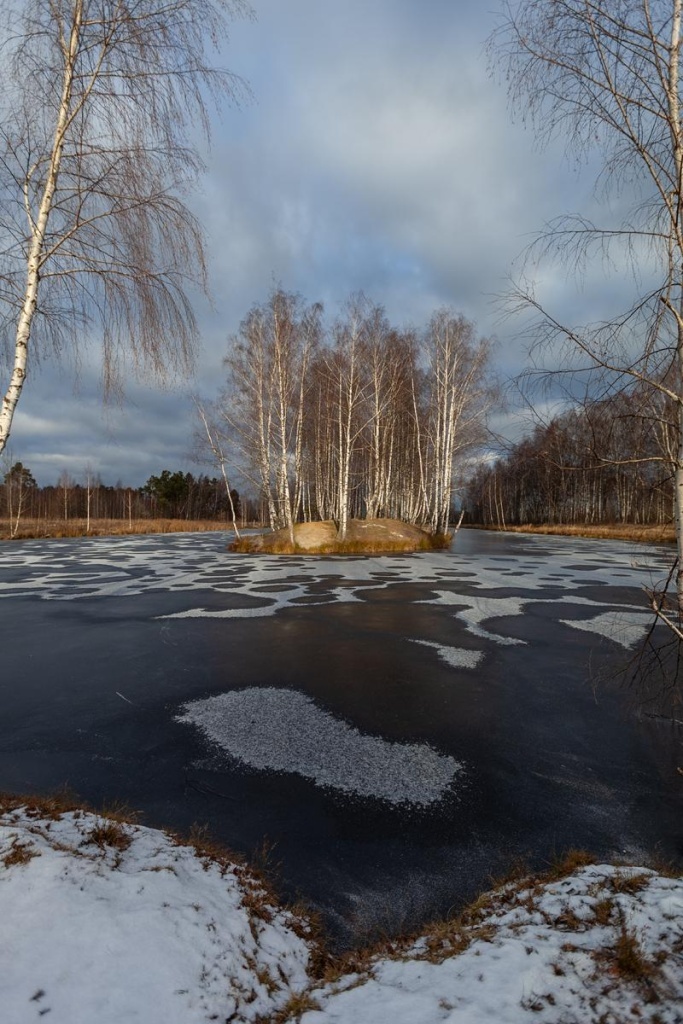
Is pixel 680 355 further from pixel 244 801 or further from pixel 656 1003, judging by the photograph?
pixel 244 801

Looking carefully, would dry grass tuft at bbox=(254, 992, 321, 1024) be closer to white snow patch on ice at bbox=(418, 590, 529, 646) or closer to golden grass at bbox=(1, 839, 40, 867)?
golden grass at bbox=(1, 839, 40, 867)

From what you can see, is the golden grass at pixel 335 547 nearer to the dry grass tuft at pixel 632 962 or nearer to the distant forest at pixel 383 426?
the distant forest at pixel 383 426

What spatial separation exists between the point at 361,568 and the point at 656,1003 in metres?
13.9

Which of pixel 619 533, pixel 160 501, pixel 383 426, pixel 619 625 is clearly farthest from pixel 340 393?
pixel 160 501

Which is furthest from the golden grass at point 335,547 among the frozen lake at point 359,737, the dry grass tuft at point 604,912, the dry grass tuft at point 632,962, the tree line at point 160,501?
the tree line at point 160,501

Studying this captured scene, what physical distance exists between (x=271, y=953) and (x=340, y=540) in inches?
733

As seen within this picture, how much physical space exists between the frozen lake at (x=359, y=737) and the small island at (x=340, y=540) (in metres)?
11.5

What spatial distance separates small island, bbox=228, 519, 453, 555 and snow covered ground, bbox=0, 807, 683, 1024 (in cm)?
1788

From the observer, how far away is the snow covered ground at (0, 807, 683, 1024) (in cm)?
154

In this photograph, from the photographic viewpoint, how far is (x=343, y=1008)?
5.54 feet

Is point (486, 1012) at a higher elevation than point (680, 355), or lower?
lower

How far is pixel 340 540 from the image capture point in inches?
813

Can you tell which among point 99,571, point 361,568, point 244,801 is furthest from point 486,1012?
point 99,571

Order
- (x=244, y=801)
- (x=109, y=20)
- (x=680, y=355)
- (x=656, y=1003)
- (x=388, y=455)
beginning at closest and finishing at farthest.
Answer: (x=656, y=1003) < (x=680, y=355) < (x=244, y=801) < (x=109, y=20) < (x=388, y=455)
